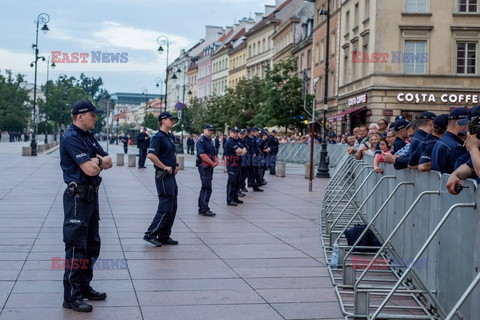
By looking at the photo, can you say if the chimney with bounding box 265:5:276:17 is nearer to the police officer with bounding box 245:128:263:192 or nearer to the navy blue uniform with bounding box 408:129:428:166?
the police officer with bounding box 245:128:263:192

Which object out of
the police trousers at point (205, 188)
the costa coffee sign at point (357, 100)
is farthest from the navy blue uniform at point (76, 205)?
the costa coffee sign at point (357, 100)

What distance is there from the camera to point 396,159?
895cm

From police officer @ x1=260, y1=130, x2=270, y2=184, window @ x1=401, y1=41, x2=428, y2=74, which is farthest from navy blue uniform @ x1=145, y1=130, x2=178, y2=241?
window @ x1=401, y1=41, x2=428, y2=74

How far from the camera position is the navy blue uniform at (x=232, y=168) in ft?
57.2

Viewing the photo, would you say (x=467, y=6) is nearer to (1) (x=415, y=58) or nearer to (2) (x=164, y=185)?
(1) (x=415, y=58)

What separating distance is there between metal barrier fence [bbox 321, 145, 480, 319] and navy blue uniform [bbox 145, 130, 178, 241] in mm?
2388

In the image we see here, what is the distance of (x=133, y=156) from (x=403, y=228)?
28.9 metres

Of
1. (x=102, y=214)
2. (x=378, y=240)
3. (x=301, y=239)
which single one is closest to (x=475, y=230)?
(x=378, y=240)

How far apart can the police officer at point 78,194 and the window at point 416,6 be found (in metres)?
37.2

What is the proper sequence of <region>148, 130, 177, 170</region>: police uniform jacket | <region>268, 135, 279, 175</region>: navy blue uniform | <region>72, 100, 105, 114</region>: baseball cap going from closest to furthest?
<region>72, 100, 105, 114</region>: baseball cap < <region>148, 130, 177, 170</region>: police uniform jacket < <region>268, 135, 279, 175</region>: navy blue uniform

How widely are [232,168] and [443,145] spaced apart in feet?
34.4

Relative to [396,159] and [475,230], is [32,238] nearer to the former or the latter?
[396,159]

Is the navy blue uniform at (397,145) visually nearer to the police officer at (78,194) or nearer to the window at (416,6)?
the police officer at (78,194)

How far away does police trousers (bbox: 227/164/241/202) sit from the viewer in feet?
57.0
